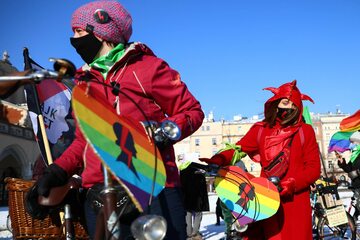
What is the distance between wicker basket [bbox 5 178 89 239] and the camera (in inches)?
108

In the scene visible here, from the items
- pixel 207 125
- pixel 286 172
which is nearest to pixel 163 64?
pixel 286 172

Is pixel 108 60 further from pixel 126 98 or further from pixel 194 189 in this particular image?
pixel 194 189

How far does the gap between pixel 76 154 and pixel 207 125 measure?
8256 cm

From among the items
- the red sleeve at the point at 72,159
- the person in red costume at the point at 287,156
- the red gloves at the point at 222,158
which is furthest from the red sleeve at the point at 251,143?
the red sleeve at the point at 72,159

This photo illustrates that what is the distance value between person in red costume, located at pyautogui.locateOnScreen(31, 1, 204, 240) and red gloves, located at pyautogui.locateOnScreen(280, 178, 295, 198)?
153 centimetres

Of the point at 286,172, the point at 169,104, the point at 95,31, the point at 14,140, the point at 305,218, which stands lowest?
the point at 305,218

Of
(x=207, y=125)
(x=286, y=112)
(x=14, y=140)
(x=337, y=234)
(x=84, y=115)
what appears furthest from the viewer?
(x=207, y=125)

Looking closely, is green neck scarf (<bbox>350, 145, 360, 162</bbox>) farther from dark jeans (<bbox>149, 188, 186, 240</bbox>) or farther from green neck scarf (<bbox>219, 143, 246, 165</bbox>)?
dark jeans (<bbox>149, 188, 186, 240</bbox>)

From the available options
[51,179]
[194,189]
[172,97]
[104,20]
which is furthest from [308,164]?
[51,179]

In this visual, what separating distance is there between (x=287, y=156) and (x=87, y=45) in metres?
2.13

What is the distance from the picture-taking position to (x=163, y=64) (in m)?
2.39

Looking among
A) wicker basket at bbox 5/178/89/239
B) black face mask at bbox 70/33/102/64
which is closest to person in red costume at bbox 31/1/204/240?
black face mask at bbox 70/33/102/64

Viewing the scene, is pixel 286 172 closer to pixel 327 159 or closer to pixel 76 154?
pixel 76 154

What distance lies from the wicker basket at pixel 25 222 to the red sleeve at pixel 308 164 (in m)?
1.81
